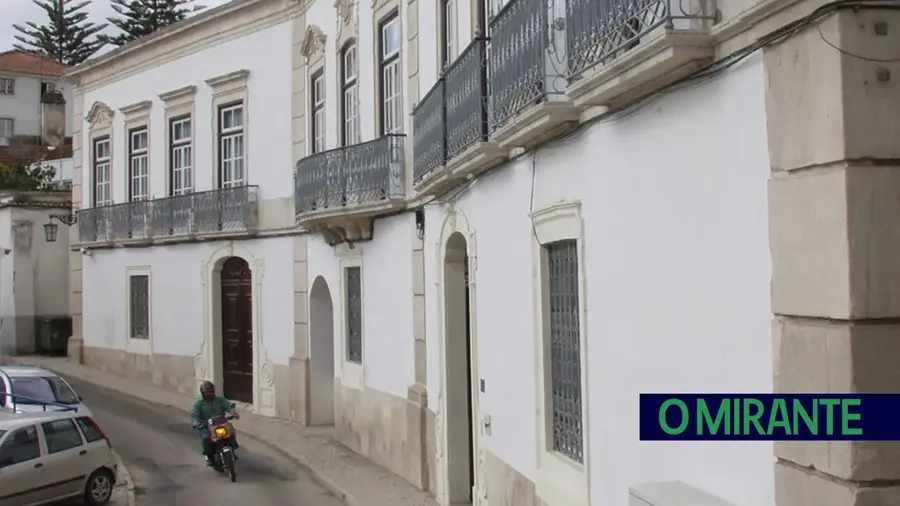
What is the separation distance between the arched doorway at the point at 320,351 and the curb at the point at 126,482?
160 inches

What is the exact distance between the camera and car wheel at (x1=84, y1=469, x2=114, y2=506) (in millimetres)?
12477

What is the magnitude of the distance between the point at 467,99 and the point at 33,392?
369 inches

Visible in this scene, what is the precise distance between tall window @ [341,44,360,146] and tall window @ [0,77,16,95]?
48.5m

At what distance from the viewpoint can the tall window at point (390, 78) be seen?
1370 cm

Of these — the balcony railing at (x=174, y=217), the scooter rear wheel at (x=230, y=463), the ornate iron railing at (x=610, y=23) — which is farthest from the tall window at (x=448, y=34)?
the balcony railing at (x=174, y=217)

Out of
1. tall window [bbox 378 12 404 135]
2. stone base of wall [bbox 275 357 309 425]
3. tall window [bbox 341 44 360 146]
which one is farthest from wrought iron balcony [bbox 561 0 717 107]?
stone base of wall [bbox 275 357 309 425]

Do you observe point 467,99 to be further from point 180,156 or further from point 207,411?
point 180,156

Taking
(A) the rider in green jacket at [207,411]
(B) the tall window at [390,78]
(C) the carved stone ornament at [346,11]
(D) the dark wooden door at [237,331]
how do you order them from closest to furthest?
(B) the tall window at [390,78]
(A) the rider in green jacket at [207,411]
(C) the carved stone ornament at [346,11]
(D) the dark wooden door at [237,331]

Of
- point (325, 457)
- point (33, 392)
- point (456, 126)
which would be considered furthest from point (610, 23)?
point (33, 392)

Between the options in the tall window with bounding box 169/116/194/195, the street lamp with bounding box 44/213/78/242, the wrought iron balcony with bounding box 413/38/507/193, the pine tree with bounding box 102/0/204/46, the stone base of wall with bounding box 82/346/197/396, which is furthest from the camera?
the pine tree with bounding box 102/0/204/46

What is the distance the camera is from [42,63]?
57562 millimetres

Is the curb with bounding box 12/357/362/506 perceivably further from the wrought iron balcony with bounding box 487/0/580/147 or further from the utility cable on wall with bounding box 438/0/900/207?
the utility cable on wall with bounding box 438/0/900/207

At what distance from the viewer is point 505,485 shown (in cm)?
919

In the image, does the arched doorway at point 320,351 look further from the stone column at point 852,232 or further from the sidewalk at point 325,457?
the stone column at point 852,232
